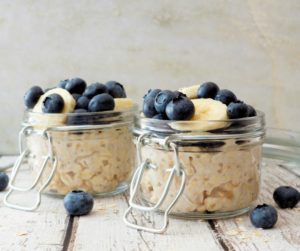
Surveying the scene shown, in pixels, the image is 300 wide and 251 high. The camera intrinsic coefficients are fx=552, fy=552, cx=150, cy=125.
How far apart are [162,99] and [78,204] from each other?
20cm

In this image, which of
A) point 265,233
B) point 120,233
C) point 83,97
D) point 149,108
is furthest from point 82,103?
point 265,233

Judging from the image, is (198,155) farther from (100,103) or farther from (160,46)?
(160,46)

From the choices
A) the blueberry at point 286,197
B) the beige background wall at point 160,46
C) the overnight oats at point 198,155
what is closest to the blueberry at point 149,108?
the overnight oats at point 198,155

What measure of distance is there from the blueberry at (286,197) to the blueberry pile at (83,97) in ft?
0.99

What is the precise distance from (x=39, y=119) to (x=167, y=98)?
26 centimetres

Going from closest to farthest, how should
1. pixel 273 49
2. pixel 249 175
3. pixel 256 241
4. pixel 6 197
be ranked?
pixel 256 241
pixel 249 175
pixel 6 197
pixel 273 49

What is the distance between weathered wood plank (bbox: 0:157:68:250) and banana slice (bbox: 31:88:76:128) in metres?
0.13

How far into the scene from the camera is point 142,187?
0.83 metres

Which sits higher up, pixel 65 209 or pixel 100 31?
pixel 100 31

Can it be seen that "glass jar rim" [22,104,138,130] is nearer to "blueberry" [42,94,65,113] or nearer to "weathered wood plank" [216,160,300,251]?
"blueberry" [42,94,65,113]

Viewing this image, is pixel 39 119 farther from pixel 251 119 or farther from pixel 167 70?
pixel 167 70

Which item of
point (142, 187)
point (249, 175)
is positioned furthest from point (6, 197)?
point (249, 175)

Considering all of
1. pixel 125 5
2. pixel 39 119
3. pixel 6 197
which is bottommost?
pixel 6 197

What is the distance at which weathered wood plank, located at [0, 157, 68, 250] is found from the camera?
688 mm
